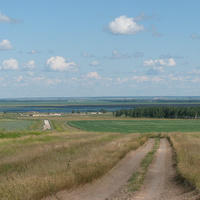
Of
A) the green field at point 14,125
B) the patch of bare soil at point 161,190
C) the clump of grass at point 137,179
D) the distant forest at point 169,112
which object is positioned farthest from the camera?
the distant forest at point 169,112

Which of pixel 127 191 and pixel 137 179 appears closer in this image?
pixel 127 191

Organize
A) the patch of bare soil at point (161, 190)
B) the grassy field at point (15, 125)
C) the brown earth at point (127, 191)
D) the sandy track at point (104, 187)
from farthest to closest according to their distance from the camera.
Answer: the grassy field at point (15, 125) → the sandy track at point (104, 187) → the brown earth at point (127, 191) → the patch of bare soil at point (161, 190)

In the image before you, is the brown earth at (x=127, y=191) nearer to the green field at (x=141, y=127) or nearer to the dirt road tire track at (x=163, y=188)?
the dirt road tire track at (x=163, y=188)

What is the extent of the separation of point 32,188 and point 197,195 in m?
5.00

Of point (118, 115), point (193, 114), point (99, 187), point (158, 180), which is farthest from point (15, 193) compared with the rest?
point (118, 115)

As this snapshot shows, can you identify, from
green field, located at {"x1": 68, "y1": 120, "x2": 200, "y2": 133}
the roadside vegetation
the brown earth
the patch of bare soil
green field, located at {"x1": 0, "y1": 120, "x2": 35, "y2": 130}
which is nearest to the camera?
the patch of bare soil

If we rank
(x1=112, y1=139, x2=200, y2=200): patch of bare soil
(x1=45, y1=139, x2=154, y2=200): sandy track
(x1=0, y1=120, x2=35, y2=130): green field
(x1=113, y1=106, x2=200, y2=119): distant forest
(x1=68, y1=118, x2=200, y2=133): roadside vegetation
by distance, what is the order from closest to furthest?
1. (x1=112, y1=139, x2=200, y2=200): patch of bare soil
2. (x1=45, y1=139, x2=154, y2=200): sandy track
3. (x1=68, y1=118, x2=200, y2=133): roadside vegetation
4. (x1=0, y1=120, x2=35, y2=130): green field
5. (x1=113, y1=106, x2=200, y2=119): distant forest

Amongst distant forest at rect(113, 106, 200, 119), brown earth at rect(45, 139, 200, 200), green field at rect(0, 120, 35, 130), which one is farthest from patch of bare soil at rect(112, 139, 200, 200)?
distant forest at rect(113, 106, 200, 119)

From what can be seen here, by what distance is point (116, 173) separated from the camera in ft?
52.0

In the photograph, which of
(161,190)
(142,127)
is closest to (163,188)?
(161,190)

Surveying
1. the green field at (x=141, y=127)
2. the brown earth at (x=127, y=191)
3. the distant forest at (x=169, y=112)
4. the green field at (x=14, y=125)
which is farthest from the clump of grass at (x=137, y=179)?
the distant forest at (x=169, y=112)

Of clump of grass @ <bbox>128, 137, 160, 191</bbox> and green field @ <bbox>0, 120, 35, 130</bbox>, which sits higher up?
clump of grass @ <bbox>128, 137, 160, 191</bbox>

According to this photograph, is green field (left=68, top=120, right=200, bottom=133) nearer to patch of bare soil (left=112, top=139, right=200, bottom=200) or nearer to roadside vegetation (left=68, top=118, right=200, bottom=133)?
roadside vegetation (left=68, top=118, right=200, bottom=133)

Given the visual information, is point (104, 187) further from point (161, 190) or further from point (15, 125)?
point (15, 125)
